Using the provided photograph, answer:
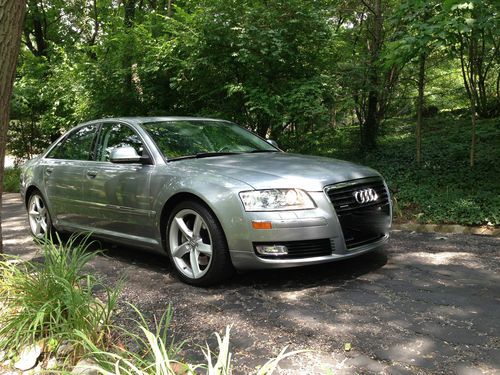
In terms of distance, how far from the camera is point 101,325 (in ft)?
8.52

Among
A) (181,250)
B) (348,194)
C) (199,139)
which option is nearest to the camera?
(348,194)

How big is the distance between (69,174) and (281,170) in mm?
2634

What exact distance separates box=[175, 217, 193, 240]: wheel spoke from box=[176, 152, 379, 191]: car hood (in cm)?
49

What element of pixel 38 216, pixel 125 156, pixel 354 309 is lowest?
pixel 354 309

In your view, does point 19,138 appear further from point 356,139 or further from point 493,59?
point 493,59

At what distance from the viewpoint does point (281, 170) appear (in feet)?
12.4

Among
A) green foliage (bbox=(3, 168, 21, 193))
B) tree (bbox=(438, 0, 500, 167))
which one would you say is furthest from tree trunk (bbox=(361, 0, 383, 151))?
green foliage (bbox=(3, 168, 21, 193))

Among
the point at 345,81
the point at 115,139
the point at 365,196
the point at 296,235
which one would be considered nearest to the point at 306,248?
the point at 296,235

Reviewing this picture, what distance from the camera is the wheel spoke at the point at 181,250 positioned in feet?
12.8

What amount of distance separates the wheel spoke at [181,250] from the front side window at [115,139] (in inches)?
43.1

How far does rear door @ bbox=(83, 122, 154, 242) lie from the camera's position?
13.9 feet

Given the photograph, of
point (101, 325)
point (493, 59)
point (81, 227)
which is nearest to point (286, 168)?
point (101, 325)

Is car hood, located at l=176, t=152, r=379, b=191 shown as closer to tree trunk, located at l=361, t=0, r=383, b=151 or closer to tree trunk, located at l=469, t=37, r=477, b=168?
Answer: tree trunk, located at l=469, t=37, r=477, b=168

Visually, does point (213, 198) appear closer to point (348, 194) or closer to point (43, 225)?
point (348, 194)
